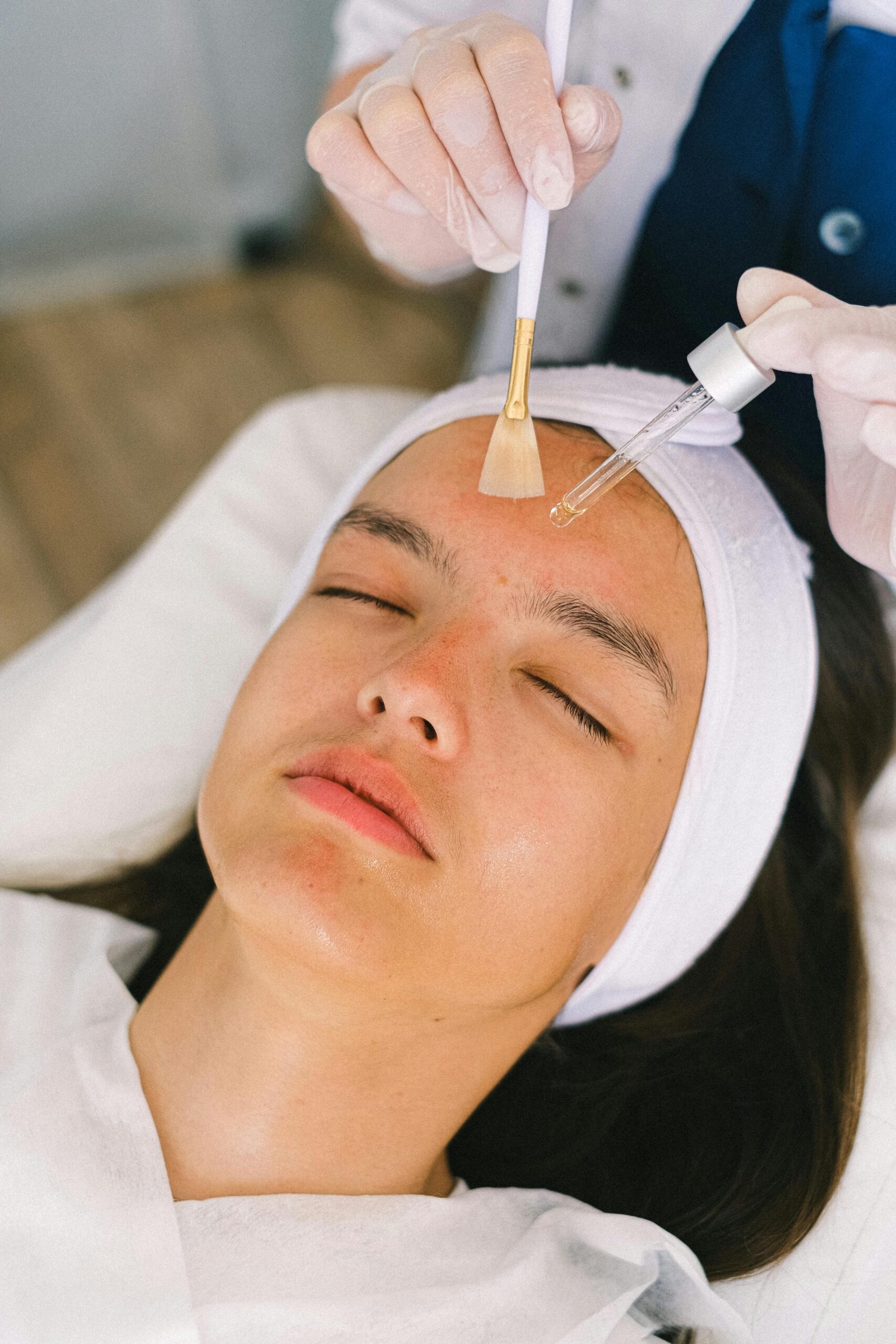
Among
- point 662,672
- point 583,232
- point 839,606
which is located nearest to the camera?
point 662,672

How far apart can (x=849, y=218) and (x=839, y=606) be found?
45 centimetres

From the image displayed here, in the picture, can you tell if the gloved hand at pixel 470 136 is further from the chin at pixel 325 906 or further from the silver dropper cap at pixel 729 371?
the chin at pixel 325 906

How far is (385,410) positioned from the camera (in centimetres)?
180

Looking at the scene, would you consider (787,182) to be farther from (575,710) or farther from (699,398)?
(575,710)

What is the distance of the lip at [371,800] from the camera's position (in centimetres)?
91

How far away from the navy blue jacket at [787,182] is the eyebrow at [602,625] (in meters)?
0.45

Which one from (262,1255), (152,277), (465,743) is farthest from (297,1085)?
(152,277)

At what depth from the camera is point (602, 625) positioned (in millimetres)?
1001

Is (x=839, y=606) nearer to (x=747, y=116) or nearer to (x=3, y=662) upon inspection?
(x=747, y=116)

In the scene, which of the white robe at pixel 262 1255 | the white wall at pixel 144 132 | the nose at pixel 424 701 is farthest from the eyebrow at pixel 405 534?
the white wall at pixel 144 132

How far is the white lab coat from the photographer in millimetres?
1230

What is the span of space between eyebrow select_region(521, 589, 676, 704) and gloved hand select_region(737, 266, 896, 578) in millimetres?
239

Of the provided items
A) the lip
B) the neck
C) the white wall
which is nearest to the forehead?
the lip

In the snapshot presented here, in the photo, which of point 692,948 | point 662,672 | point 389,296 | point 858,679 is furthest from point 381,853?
point 389,296
